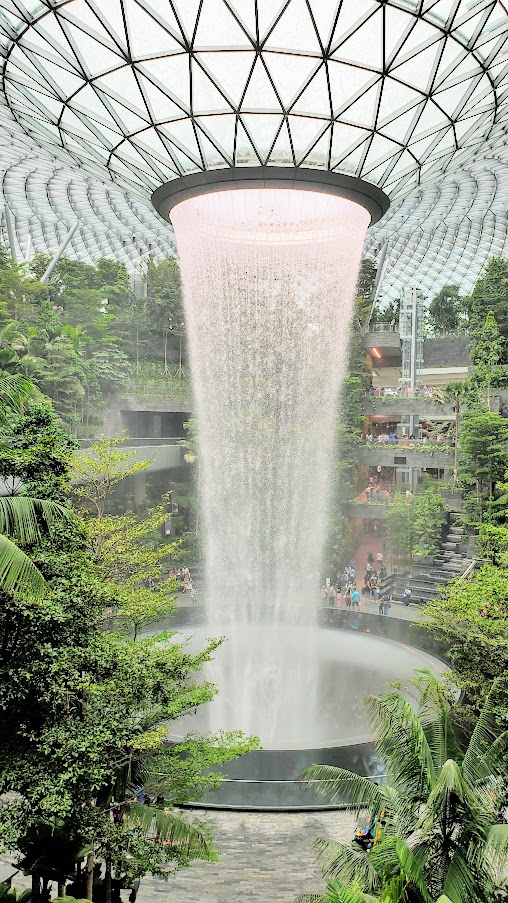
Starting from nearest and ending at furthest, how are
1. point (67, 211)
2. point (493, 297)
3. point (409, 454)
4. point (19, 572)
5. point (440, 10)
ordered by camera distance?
point (19, 572), point (440, 10), point (67, 211), point (409, 454), point (493, 297)

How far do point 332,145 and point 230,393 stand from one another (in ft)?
89.5

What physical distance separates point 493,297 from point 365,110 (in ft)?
132

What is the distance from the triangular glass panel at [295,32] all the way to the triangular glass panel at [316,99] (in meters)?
0.99

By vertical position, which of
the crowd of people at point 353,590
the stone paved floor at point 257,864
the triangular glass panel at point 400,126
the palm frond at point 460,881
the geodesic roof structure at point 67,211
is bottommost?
the crowd of people at point 353,590

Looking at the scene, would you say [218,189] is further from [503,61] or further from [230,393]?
[230,393]

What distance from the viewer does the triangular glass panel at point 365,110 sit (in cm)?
2239

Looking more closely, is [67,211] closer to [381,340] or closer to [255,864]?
[381,340]

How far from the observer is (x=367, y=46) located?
20.9 meters

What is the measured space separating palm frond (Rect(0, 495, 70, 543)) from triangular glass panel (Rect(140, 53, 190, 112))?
602 inches

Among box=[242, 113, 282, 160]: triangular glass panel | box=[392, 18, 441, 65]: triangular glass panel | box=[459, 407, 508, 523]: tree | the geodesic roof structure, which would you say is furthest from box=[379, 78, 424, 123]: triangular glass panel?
box=[459, 407, 508, 523]: tree

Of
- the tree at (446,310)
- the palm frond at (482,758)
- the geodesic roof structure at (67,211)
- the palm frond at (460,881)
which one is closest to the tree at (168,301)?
the geodesic roof structure at (67,211)

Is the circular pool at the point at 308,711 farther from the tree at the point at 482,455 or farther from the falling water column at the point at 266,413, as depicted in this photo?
the tree at the point at 482,455

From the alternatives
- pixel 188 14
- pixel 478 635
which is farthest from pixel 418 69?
pixel 478 635

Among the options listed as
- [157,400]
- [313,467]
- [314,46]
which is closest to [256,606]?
[313,467]
